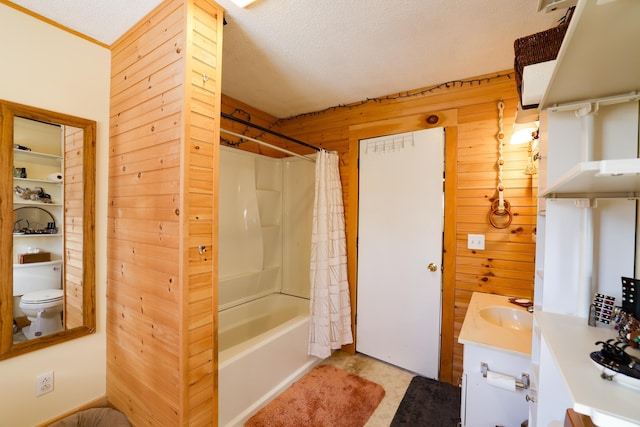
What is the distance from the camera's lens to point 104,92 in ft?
5.84

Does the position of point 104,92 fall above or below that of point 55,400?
above

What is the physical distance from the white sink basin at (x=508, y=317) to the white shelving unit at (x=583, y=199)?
781 mm

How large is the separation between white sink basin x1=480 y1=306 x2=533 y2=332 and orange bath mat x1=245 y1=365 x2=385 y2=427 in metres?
1.03

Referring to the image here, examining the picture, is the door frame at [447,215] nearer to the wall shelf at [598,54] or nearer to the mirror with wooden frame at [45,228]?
the wall shelf at [598,54]

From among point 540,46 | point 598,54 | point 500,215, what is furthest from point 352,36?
point 500,215

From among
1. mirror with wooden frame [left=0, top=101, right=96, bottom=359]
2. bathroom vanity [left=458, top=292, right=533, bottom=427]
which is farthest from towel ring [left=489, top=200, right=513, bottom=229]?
mirror with wooden frame [left=0, top=101, right=96, bottom=359]

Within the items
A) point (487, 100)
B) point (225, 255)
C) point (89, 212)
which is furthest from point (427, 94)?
point (89, 212)

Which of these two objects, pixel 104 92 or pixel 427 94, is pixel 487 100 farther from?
pixel 104 92

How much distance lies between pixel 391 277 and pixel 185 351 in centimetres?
180

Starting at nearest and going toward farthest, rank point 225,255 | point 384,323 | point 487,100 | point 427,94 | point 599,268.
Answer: point 599,268
point 487,100
point 427,94
point 384,323
point 225,255

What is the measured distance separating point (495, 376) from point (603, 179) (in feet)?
3.66

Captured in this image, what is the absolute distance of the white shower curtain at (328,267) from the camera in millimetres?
2400

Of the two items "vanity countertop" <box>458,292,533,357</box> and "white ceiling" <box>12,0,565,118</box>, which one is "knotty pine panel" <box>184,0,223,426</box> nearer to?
"white ceiling" <box>12,0,565,118</box>

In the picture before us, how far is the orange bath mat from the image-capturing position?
1788 mm
